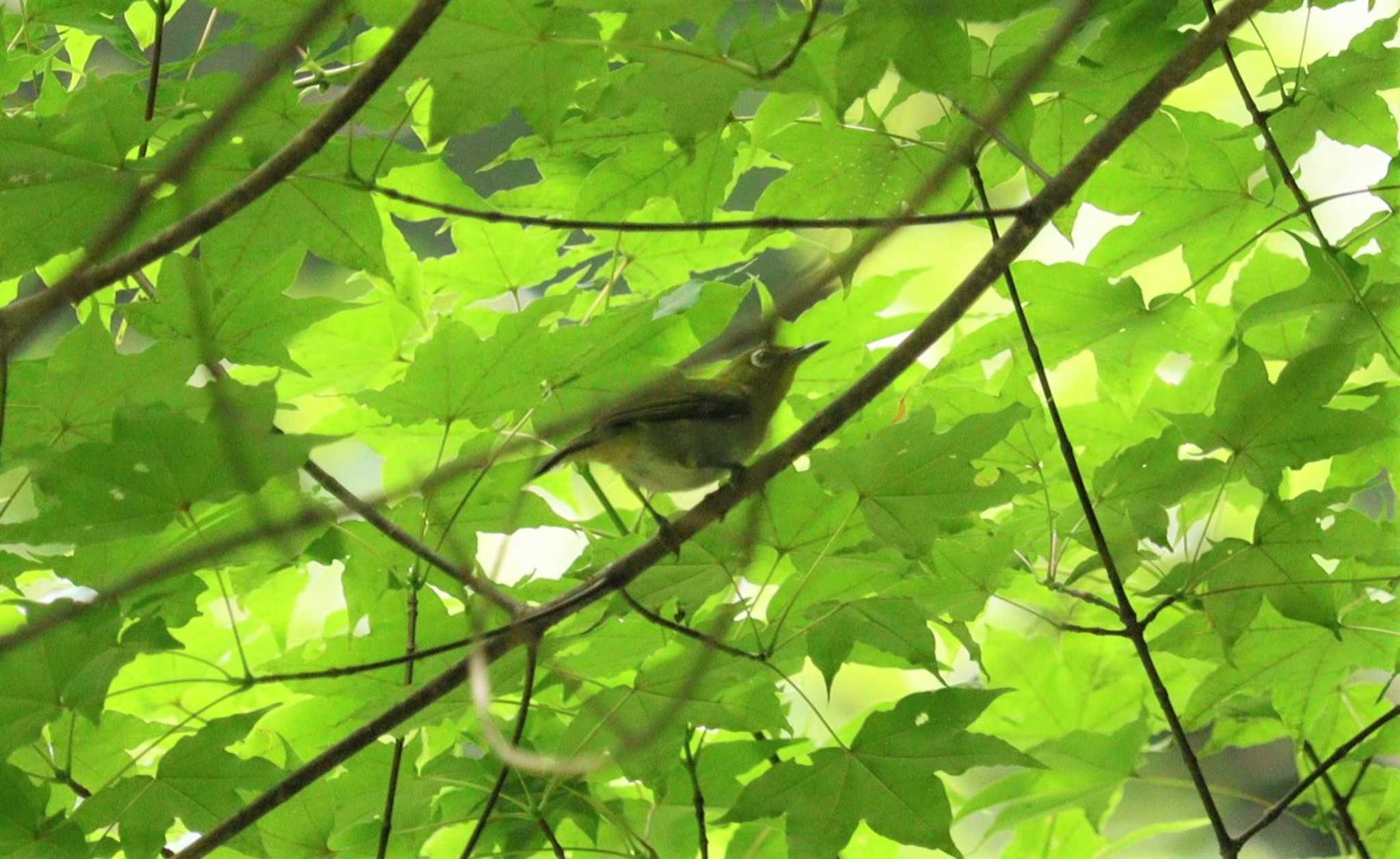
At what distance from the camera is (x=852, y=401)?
1.45 m

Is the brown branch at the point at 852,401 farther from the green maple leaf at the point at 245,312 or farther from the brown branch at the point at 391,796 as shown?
the green maple leaf at the point at 245,312

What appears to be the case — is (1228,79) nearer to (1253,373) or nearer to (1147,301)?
(1147,301)

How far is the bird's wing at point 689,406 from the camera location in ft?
7.54

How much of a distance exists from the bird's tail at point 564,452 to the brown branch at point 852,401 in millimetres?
489

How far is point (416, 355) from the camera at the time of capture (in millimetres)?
1646

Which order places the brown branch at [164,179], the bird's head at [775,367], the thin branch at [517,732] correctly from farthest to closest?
the bird's head at [775,367] → the thin branch at [517,732] → the brown branch at [164,179]

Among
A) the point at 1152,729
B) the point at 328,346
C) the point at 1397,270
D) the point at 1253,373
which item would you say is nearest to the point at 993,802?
the point at 1152,729

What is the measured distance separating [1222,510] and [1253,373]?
0.90 meters

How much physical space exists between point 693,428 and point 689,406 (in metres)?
0.06

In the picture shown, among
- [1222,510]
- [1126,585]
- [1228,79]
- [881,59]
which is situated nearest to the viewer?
[881,59]

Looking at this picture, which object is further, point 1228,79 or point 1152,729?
point 1228,79

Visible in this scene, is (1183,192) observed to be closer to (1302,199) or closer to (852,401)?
(1302,199)

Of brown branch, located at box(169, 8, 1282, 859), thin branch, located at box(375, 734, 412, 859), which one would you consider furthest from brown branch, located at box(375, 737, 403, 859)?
brown branch, located at box(169, 8, 1282, 859)

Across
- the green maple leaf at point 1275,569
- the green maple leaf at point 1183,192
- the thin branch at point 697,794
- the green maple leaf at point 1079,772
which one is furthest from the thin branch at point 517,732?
the green maple leaf at point 1183,192
